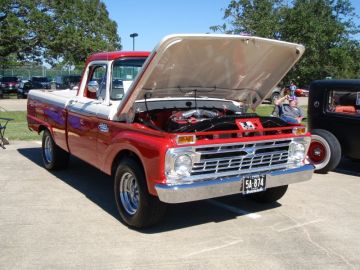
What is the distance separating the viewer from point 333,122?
802 cm

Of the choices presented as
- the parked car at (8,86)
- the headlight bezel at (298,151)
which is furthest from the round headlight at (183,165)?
the parked car at (8,86)

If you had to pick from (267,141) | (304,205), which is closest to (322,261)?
(267,141)

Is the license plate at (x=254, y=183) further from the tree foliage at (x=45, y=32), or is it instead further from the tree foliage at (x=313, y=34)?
the tree foliage at (x=45, y=32)

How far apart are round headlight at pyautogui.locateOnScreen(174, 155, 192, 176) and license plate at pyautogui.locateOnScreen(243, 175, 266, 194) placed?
0.70 metres

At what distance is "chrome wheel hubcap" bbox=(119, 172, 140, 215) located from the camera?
5.02 m

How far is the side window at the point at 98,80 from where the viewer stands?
19.3ft

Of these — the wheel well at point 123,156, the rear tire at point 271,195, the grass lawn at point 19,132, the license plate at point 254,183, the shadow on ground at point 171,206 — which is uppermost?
the wheel well at point 123,156

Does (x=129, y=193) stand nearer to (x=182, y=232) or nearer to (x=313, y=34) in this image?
(x=182, y=232)

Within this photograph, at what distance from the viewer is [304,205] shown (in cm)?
597

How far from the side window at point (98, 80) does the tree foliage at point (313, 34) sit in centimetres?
1518

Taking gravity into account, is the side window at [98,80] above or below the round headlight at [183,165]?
above

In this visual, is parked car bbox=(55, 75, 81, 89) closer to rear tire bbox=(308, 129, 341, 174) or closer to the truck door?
rear tire bbox=(308, 129, 341, 174)

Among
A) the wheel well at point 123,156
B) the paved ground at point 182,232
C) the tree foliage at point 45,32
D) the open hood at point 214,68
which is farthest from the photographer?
the tree foliage at point 45,32

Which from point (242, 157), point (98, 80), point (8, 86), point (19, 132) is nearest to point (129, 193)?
point (242, 157)
